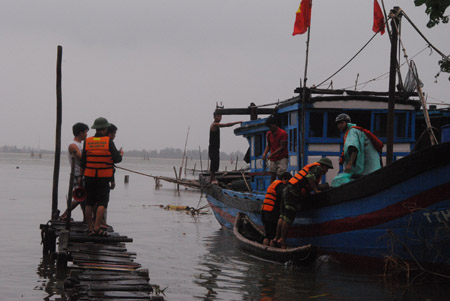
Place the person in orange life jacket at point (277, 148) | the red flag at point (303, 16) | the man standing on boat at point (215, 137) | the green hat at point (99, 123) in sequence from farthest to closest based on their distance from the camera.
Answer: the man standing on boat at point (215, 137) < the red flag at point (303, 16) < the person in orange life jacket at point (277, 148) < the green hat at point (99, 123)

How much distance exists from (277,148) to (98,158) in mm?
4901

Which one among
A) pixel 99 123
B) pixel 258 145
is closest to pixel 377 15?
pixel 258 145

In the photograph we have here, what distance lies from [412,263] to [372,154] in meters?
2.14

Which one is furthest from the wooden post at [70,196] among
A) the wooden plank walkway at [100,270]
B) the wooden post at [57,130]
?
the wooden post at [57,130]

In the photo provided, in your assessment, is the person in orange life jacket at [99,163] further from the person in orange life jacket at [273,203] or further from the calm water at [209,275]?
the person in orange life jacket at [273,203]

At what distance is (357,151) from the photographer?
10.6 m

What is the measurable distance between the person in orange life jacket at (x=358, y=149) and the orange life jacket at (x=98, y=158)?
404 centimetres

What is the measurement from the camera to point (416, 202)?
9.08 meters

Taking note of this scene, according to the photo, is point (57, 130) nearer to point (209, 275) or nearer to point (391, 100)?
point (209, 275)

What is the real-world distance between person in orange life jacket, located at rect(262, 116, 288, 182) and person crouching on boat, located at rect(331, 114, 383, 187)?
2350 mm

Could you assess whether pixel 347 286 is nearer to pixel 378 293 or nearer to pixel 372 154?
pixel 378 293

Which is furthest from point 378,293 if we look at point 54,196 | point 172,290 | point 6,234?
point 6,234

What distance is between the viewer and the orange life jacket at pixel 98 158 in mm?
9500

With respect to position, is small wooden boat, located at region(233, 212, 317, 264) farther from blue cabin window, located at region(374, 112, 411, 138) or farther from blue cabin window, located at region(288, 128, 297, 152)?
blue cabin window, located at region(374, 112, 411, 138)
